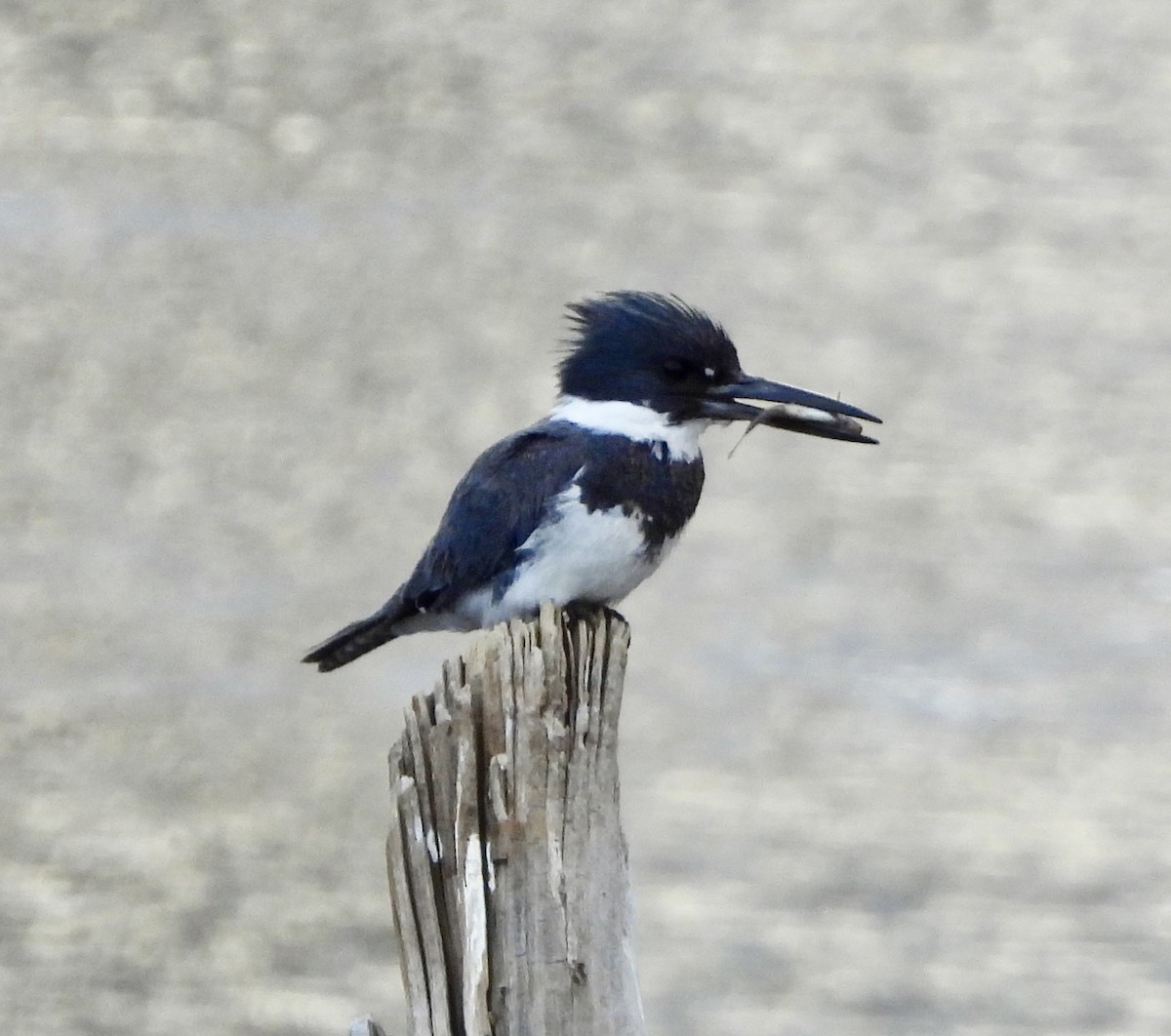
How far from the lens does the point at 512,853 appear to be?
6.73 feet

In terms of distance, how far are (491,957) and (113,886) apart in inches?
158

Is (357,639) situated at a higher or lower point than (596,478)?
lower

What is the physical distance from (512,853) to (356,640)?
95cm

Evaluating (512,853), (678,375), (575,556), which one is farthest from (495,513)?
(512,853)

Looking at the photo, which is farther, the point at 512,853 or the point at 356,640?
the point at 356,640

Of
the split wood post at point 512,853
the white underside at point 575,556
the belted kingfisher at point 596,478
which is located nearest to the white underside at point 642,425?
the belted kingfisher at point 596,478

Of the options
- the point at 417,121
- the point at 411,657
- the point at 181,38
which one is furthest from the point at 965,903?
the point at 181,38

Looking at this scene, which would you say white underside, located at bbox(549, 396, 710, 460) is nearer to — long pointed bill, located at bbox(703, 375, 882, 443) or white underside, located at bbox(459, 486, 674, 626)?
long pointed bill, located at bbox(703, 375, 882, 443)

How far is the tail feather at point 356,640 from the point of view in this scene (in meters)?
2.91

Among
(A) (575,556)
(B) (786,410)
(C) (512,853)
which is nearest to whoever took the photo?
(C) (512,853)

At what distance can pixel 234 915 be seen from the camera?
5727 millimetres

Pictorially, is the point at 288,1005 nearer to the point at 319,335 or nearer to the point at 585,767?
the point at 319,335

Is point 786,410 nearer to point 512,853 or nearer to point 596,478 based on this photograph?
point 596,478

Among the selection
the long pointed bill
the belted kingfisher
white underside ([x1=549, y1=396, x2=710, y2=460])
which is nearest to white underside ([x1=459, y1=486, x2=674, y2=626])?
the belted kingfisher
